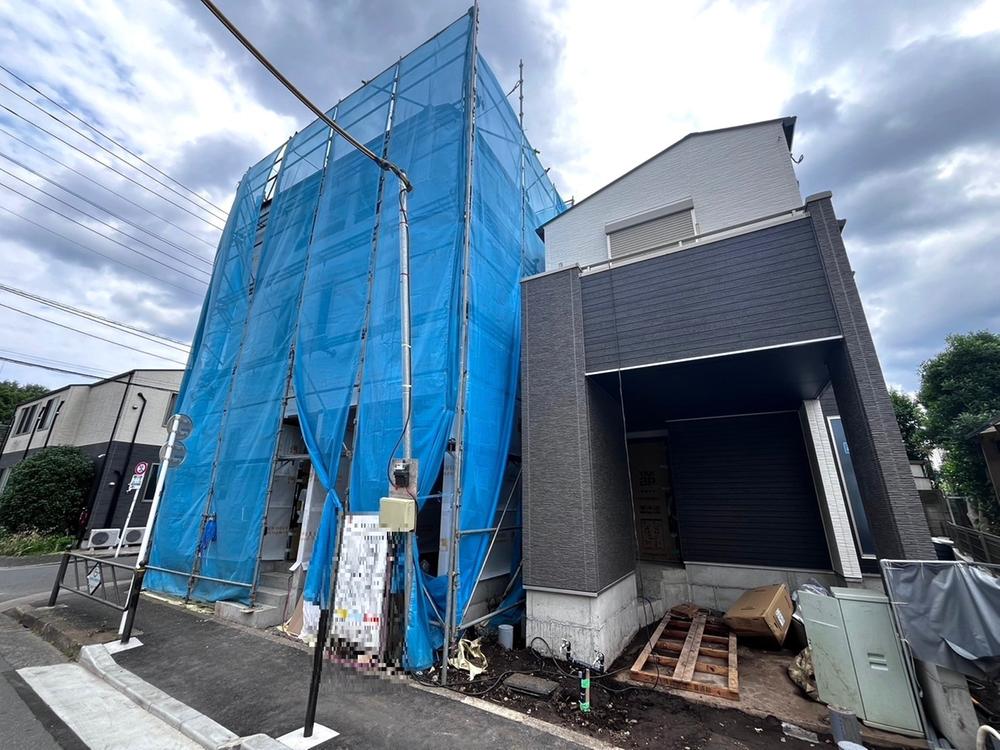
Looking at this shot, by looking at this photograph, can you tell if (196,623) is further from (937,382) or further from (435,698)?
(937,382)

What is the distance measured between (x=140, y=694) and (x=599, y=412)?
243 inches

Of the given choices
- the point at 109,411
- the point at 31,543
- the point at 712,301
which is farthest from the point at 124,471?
the point at 712,301

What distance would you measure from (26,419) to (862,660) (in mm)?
30660

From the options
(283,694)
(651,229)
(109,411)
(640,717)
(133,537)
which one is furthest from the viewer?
(109,411)

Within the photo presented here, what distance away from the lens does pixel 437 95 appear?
786cm

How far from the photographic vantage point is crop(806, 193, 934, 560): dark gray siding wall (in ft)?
13.1

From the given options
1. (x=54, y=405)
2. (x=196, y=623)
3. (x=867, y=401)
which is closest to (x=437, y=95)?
(x=867, y=401)

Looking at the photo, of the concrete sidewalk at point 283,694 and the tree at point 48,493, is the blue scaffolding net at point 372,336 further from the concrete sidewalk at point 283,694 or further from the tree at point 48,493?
the tree at point 48,493

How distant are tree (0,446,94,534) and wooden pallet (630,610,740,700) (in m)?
19.2

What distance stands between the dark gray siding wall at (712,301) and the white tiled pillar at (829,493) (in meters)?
3.02

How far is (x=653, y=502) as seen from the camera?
851 cm

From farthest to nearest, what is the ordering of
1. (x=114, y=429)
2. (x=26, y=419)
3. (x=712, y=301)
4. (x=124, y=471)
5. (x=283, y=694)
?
(x=26, y=419)
(x=114, y=429)
(x=124, y=471)
(x=712, y=301)
(x=283, y=694)

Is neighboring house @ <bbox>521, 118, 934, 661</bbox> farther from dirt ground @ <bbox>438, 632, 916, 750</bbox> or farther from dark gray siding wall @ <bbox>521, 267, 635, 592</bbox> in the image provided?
dirt ground @ <bbox>438, 632, 916, 750</bbox>

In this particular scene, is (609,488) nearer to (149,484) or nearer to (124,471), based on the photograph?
(149,484)
